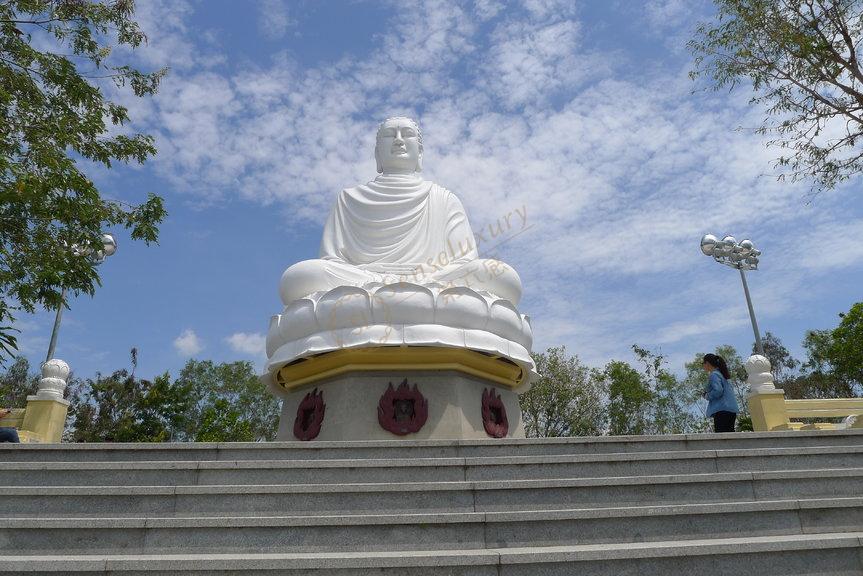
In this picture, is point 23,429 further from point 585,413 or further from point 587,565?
point 585,413

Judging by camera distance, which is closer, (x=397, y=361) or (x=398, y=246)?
(x=397, y=361)

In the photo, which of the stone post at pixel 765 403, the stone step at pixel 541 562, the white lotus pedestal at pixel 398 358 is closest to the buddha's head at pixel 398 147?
the white lotus pedestal at pixel 398 358

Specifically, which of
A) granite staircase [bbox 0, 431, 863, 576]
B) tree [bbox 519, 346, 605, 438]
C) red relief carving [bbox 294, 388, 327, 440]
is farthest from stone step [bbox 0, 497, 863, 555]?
tree [bbox 519, 346, 605, 438]

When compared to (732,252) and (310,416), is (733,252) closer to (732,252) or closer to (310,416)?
(732,252)

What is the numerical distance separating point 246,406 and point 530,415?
12907 mm

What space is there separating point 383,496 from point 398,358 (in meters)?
3.05

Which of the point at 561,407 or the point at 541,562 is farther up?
the point at 561,407

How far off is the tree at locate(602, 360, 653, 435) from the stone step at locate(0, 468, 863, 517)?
59.4ft

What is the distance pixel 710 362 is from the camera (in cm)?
691

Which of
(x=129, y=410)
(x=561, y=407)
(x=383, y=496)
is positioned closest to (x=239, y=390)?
(x=129, y=410)

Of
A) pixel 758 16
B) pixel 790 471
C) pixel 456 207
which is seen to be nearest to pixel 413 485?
pixel 790 471

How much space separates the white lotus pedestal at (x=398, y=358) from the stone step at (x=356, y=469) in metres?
2.34

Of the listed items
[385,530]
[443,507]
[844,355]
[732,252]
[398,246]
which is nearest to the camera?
[385,530]

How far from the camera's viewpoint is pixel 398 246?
28.0 ft
